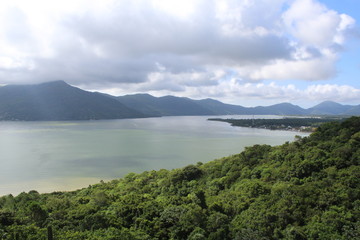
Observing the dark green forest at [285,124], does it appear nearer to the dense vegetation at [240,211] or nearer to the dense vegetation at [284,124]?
the dense vegetation at [284,124]

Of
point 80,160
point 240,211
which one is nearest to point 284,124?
point 80,160

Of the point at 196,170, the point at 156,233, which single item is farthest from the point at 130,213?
the point at 196,170

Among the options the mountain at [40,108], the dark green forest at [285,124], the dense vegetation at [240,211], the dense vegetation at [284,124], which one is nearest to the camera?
the dense vegetation at [240,211]

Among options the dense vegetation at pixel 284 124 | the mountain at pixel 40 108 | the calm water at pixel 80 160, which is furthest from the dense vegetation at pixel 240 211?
the mountain at pixel 40 108

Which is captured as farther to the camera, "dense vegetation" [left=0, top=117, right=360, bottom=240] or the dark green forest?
the dark green forest

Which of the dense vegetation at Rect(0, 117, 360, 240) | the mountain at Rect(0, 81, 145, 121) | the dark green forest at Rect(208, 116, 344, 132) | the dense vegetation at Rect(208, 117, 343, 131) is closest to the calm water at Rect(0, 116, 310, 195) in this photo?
the dense vegetation at Rect(0, 117, 360, 240)

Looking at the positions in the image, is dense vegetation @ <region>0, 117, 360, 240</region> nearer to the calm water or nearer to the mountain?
the calm water

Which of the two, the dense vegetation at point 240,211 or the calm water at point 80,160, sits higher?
the dense vegetation at point 240,211

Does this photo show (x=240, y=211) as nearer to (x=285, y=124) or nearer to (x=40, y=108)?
(x=285, y=124)
